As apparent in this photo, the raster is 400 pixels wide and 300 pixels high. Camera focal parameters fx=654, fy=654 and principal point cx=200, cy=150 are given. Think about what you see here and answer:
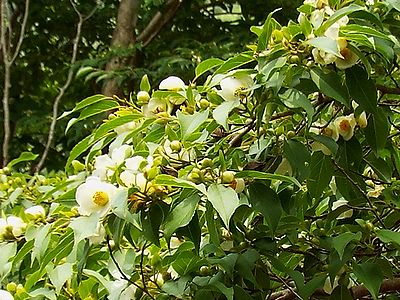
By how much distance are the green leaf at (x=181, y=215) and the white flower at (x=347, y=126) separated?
225mm

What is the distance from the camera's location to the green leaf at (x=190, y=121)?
0.67 metres

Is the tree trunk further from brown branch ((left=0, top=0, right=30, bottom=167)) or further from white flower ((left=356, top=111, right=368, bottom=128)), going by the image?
white flower ((left=356, top=111, right=368, bottom=128))

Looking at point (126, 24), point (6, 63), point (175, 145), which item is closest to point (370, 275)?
point (175, 145)

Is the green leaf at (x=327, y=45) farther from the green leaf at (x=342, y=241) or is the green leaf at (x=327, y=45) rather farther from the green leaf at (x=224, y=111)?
the green leaf at (x=342, y=241)

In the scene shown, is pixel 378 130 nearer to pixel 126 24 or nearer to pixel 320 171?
pixel 320 171

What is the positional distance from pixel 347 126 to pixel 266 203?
154 mm

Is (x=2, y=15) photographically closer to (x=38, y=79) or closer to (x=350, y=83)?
(x=38, y=79)

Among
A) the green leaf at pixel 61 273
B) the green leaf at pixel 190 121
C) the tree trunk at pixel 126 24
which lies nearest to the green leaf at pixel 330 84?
the green leaf at pixel 190 121

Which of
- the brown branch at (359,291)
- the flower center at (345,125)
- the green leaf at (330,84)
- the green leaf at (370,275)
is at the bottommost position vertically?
the brown branch at (359,291)

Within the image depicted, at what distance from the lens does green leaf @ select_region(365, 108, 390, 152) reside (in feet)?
2.41

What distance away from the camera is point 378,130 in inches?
29.5

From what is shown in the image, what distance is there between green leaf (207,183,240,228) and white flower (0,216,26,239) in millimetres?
278

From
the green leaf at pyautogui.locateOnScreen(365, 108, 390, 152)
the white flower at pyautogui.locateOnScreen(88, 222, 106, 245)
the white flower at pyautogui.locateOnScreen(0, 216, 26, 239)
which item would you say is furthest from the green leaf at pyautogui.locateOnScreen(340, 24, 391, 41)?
the white flower at pyautogui.locateOnScreen(0, 216, 26, 239)

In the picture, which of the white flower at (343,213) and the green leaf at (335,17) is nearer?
the green leaf at (335,17)
